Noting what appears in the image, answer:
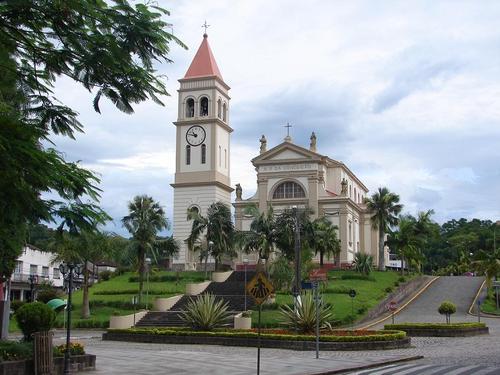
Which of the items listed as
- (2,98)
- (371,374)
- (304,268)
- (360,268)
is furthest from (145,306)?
(2,98)

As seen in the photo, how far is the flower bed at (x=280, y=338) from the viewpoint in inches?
980

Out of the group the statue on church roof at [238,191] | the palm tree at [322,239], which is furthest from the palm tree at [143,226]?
the statue on church roof at [238,191]

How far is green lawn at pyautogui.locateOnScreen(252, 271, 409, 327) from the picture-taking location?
37.3 meters

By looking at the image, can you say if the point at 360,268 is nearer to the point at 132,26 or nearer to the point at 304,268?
the point at 304,268

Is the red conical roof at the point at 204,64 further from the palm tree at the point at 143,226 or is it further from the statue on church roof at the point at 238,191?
the palm tree at the point at 143,226

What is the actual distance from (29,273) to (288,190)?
2716 centimetres

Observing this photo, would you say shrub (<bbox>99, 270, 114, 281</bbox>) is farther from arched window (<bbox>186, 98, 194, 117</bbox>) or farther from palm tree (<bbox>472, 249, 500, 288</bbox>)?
palm tree (<bbox>472, 249, 500, 288</bbox>)

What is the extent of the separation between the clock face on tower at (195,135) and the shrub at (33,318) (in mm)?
50488

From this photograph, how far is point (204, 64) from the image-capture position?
71.4m

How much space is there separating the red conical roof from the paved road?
99.2 ft

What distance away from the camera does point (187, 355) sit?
22.9 meters

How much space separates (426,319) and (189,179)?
3381 centimetres

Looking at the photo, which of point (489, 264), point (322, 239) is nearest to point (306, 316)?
point (489, 264)

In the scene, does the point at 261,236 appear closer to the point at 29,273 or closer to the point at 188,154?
the point at 188,154
